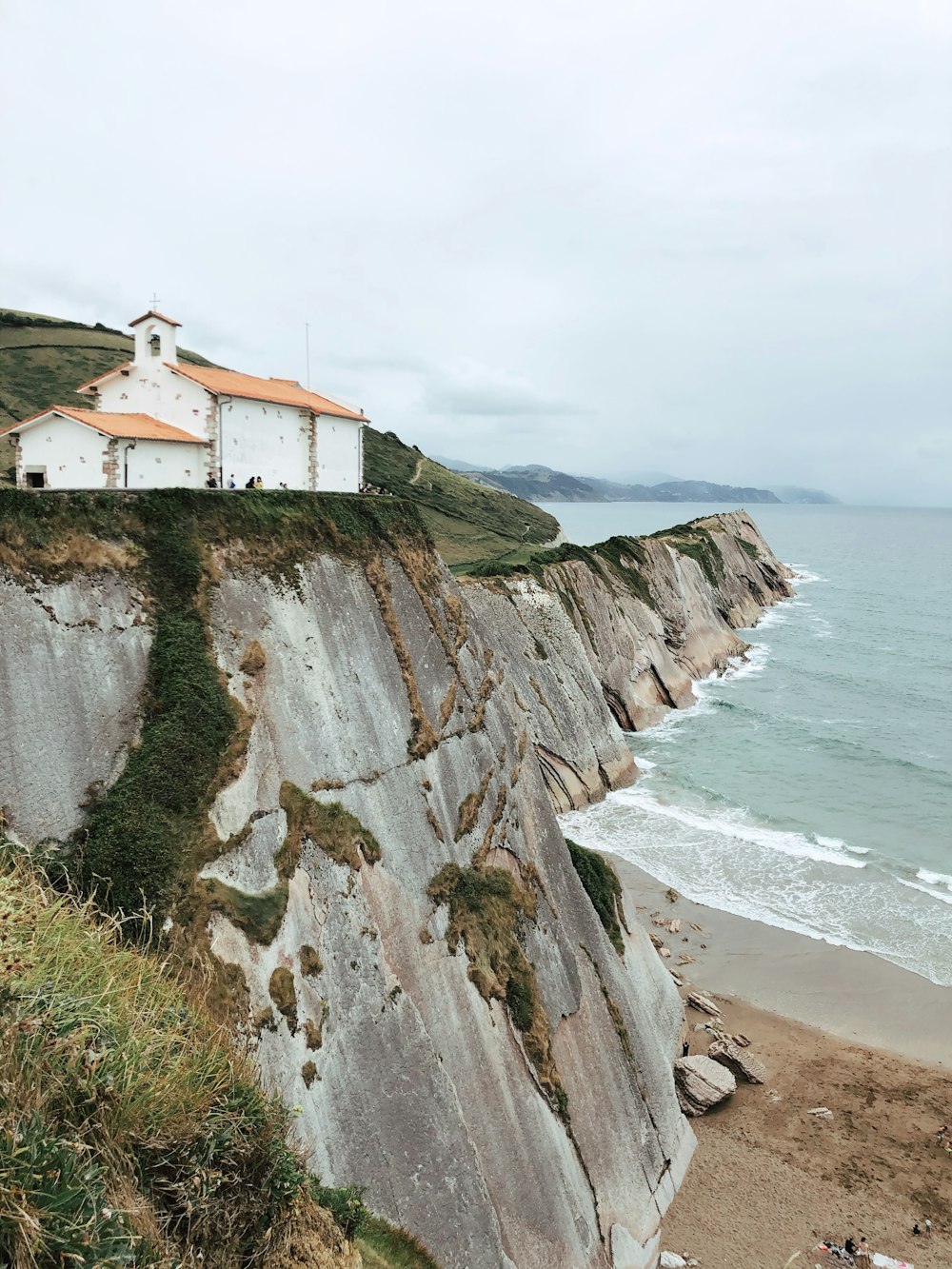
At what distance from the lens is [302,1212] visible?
9141 millimetres

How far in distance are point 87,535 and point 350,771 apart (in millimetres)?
6895

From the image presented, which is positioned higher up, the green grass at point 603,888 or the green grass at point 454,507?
the green grass at point 454,507

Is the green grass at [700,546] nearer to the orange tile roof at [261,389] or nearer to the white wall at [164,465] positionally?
the orange tile roof at [261,389]

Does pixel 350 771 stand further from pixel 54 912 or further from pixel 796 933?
pixel 796 933

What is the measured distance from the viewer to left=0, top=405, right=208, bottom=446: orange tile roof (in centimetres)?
1978

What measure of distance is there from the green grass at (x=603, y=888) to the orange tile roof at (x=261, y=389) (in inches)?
604

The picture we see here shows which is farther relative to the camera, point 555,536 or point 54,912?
point 555,536

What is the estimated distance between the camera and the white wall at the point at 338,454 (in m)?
26.0

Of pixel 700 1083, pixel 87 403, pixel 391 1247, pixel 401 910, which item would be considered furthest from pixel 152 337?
pixel 87 403

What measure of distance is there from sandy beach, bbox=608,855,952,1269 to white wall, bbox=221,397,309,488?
16.4 m

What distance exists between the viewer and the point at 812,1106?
22203mm

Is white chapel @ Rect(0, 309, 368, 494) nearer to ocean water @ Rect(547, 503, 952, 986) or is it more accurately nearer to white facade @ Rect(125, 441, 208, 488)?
white facade @ Rect(125, 441, 208, 488)

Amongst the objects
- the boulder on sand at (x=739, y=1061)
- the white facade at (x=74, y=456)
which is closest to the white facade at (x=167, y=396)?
the white facade at (x=74, y=456)

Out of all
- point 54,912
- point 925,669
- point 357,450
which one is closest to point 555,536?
point 925,669
